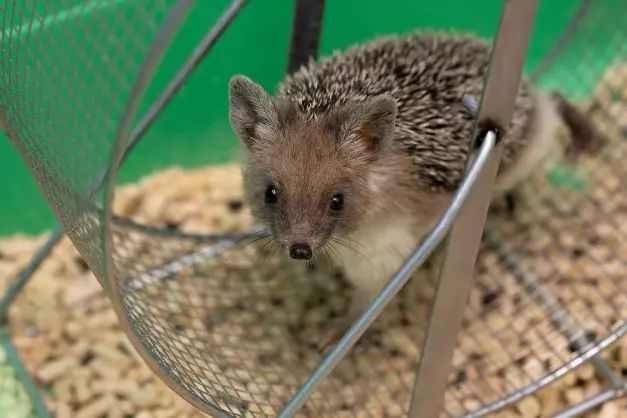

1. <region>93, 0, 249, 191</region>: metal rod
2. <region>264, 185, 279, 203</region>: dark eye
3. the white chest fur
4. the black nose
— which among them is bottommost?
the black nose

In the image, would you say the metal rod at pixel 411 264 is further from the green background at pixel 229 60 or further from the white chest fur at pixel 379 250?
the green background at pixel 229 60

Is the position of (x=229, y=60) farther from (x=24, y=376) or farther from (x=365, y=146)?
(x=24, y=376)

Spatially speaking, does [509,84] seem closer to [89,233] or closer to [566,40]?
[89,233]

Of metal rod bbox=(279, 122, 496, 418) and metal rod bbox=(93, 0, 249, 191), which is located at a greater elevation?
metal rod bbox=(93, 0, 249, 191)

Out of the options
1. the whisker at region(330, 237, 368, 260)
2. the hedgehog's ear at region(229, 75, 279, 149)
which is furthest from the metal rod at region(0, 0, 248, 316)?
the whisker at region(330, 237, 368, 260)

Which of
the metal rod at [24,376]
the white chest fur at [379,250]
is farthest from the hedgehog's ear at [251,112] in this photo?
the metal rod at [24,376]

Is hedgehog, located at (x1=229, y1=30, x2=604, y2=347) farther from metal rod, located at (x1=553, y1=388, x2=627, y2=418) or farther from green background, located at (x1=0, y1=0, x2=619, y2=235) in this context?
metal rod, located at (x1=553, y1=388, x2=627, y2=418)

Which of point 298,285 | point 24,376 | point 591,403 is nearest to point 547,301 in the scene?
point 591,403
